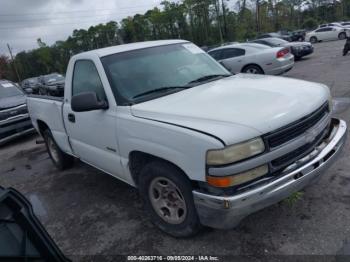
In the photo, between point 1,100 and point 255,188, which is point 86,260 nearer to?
point 255,188

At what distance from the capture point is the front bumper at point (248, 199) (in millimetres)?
2391

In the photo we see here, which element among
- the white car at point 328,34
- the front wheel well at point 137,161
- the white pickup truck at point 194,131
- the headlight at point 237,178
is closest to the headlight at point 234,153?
the white pickup truck at point 194,131

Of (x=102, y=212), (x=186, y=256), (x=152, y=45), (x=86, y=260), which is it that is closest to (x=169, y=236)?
(x=186, y=256)

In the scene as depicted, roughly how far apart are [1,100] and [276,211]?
7.99m

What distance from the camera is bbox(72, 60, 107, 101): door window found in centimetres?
364

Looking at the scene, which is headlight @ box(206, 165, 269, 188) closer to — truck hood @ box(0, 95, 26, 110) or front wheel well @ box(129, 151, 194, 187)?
front wheel well @ box(129, 151, 194, 187)

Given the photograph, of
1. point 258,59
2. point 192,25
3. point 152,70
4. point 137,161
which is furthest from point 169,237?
point 192,25

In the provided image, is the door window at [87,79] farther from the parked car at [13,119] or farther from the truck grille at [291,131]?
the parked car at [13,119]

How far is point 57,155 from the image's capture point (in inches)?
215

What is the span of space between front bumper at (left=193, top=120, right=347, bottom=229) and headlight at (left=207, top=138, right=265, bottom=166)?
0.86 ft

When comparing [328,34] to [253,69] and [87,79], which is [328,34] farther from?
[87,79]

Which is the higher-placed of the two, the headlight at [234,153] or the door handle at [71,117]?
the door handle at [71,117]

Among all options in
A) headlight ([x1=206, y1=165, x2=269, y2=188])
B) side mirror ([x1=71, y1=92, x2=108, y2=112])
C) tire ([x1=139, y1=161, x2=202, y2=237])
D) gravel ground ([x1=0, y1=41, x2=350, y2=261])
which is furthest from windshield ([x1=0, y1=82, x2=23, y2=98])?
headlight ([x1=206, y1=165, x2=269, y2=188])

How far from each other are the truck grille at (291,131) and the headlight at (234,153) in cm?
12
